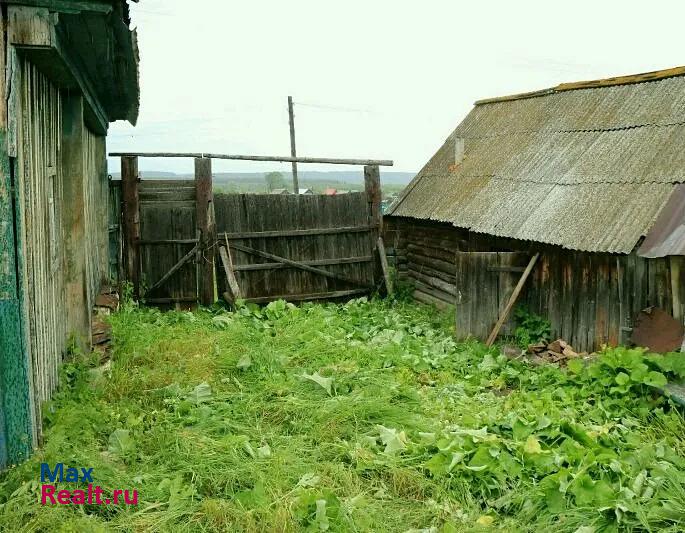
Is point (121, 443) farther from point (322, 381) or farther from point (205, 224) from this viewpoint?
point (205, 224)

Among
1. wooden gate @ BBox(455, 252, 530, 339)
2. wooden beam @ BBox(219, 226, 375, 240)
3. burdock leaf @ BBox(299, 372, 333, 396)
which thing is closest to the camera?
burdock leaf @ BBox(299, 372, 333, 396)

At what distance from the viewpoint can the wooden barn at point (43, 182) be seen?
4309mm

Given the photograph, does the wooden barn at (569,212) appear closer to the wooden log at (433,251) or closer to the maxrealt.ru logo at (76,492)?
the wooden log at (433,251)

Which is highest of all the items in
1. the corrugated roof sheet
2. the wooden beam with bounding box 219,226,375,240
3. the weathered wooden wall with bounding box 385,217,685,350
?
the corrugated roof sheet

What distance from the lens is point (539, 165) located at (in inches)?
420

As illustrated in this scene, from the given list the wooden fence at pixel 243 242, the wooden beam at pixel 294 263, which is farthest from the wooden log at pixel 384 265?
the wooden beam at pixel 294 263

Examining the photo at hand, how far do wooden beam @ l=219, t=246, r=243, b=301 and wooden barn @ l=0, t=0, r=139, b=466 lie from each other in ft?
13.3

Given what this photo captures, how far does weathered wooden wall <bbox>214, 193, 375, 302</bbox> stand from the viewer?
39.4 feet

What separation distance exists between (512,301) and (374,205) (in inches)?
163

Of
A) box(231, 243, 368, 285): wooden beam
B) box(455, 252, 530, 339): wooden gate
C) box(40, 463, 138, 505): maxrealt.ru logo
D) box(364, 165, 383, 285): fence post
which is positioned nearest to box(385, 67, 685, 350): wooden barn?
box(455, 252, 530, 339): wooden gate

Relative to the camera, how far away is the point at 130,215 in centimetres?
1135

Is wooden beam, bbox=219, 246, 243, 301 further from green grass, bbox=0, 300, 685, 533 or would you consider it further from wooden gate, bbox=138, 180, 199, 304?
green grass, bbox=0, 300, 685, 533

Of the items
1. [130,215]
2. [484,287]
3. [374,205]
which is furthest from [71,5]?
[374,205]

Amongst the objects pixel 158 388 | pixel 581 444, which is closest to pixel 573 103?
pixel 581 444
